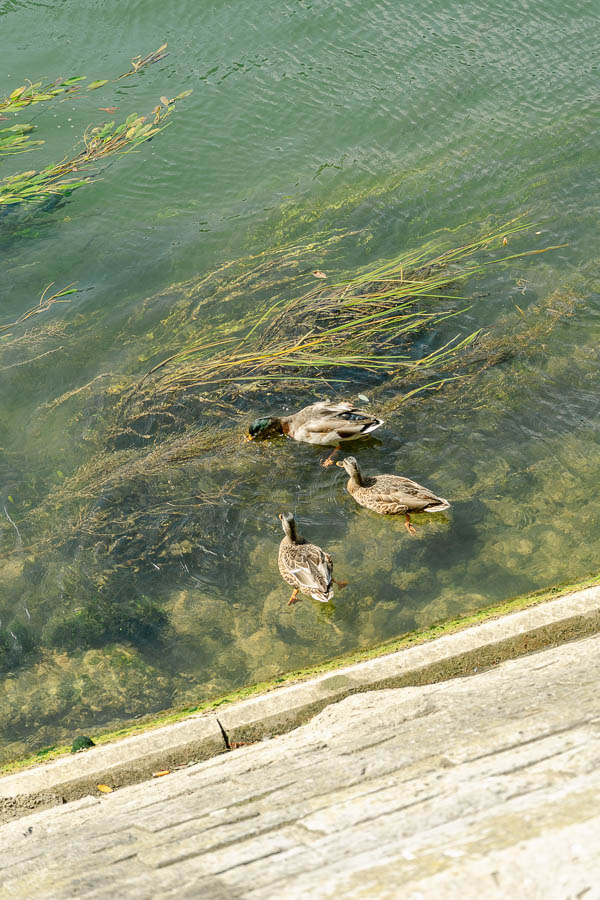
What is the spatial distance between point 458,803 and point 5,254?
29.4ft

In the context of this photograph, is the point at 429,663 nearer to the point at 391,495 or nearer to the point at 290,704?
the point at 290,704

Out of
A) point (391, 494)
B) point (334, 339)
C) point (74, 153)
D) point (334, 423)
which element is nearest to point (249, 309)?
point (334, 339)

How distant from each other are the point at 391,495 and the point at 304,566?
3.43 feet

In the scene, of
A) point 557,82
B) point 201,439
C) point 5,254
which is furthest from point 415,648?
point 557,82

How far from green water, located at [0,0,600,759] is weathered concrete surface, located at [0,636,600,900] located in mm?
1840

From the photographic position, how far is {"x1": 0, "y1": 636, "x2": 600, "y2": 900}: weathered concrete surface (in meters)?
1.94

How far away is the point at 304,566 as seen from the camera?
5355 mm

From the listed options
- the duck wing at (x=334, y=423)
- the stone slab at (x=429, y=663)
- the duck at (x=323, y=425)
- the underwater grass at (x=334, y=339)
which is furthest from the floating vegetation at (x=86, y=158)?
the stone slab at (x=429, y=663)

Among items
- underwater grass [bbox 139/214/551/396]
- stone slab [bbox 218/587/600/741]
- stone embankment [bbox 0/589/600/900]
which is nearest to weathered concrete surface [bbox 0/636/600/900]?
stone embankment [bbox 0/589/600/900]

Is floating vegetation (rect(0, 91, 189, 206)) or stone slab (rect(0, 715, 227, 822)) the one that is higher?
floating vegetation (rect(0, 91, 189, 206))

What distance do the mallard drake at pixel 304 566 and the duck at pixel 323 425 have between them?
1.15m

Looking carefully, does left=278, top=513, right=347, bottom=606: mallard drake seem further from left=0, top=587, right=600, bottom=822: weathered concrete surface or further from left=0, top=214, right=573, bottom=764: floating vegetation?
left=0, top=587, right=600, bottom=822: weathered concrete surface

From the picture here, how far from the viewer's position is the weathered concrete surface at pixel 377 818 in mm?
1944

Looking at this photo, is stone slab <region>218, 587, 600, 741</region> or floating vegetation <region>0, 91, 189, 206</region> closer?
stone slab <region>218, 587, 600, 741</region>
